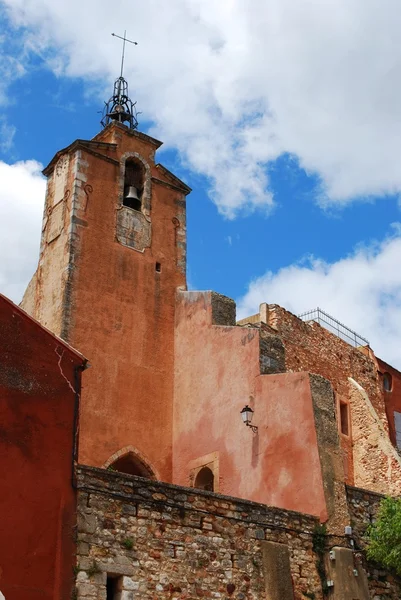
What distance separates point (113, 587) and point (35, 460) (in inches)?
72.7

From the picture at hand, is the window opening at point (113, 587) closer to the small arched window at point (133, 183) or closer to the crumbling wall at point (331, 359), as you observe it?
the small arched window at point (133, 183)

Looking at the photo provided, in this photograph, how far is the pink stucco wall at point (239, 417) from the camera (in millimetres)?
13438

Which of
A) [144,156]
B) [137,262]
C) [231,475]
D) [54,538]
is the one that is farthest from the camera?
[144,156]

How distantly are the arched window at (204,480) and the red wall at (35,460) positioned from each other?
509cm

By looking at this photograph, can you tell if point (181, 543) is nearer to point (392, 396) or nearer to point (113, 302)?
point (113, 302)

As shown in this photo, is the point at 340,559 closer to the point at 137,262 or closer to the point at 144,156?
the point at 137,262

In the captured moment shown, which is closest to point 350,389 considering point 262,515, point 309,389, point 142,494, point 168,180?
point 168,180

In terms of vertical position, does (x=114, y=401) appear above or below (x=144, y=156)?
below

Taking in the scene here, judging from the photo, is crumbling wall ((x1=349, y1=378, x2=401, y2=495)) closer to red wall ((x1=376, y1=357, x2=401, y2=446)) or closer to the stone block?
red wall ((x1=376, y1=357, x2=401, y2=446))

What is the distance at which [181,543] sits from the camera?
1110 centimetres

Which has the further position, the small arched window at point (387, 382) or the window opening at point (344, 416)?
the small arched window at point (387, 382)

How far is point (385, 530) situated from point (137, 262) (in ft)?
24.3

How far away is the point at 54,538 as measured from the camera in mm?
10000

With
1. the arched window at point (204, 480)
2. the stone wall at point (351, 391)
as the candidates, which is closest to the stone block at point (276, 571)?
the arched window at point (204, 480)
